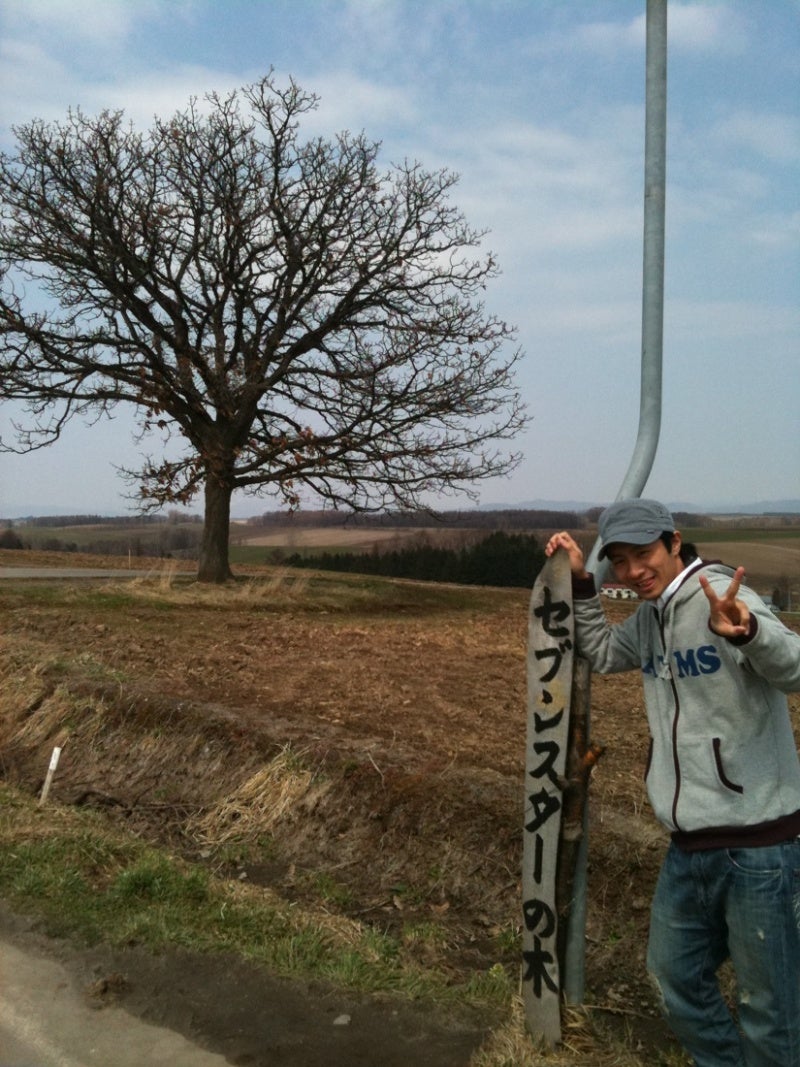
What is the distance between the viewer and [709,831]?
3.05 metres

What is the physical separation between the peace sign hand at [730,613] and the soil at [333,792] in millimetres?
1911

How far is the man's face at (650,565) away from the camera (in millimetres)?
3324

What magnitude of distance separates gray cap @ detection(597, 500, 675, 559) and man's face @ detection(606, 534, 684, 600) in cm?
5

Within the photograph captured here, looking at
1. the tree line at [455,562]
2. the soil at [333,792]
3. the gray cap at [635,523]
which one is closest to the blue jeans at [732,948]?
the soil at [333,792]

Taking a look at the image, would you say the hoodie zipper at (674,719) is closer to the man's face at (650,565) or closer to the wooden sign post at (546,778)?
the man's face at (650,565)

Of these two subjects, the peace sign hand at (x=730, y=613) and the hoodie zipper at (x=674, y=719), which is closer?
the peace sign hand at (x=730, y=613)

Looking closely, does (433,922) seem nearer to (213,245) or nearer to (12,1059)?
(12,1059)

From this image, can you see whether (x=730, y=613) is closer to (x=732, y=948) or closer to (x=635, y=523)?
(x=635, y=523)

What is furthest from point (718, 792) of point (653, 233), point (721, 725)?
point (653, 233)

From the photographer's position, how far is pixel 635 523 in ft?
10.8

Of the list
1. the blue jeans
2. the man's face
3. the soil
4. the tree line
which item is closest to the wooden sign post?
the man's face

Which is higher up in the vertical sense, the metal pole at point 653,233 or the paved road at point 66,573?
the metal pole at point 653,233

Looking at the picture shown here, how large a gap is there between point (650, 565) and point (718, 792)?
28.3 inches

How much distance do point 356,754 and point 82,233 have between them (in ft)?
43.0
